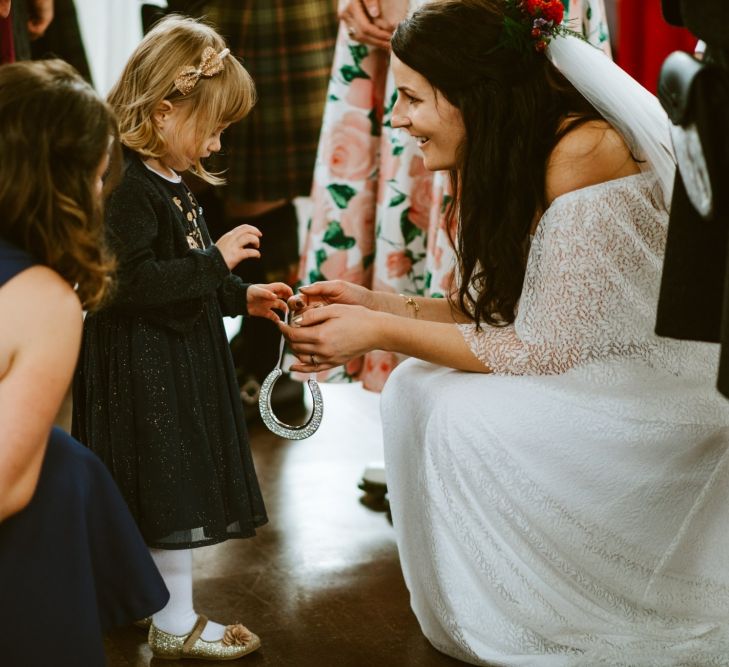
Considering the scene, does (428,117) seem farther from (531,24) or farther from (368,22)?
(368,22)

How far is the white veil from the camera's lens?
1.49 metres

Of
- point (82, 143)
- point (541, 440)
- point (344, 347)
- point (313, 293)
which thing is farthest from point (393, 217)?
point (82, 143)

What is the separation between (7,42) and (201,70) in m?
0.58

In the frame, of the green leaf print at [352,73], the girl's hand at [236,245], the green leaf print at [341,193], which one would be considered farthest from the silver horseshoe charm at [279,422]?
the green leaf print at [352,73]

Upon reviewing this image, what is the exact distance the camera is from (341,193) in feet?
7.10

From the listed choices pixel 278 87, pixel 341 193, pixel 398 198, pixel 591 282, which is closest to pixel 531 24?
pixel 591 282

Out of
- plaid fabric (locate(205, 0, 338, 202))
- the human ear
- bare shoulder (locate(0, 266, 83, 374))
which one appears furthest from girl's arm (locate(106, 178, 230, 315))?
plaid fabric (locate(205, 0, 338, 202))

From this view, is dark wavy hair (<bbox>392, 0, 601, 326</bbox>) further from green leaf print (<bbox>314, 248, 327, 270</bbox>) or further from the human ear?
green leaf print (<bbox>314, 248, 327, 270</bbox>)

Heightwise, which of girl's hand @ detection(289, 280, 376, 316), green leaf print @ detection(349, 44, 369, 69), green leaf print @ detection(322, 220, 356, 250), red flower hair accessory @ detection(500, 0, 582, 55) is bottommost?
green leaf print @ detection(322, 220, 356, 250)

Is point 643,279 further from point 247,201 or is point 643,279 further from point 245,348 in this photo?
point 245,348

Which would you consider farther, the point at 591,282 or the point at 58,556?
the point at 591,282

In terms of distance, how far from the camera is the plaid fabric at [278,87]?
8.21ft

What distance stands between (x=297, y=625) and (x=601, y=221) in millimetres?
807

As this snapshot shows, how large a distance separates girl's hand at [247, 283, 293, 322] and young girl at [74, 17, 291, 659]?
8cm
